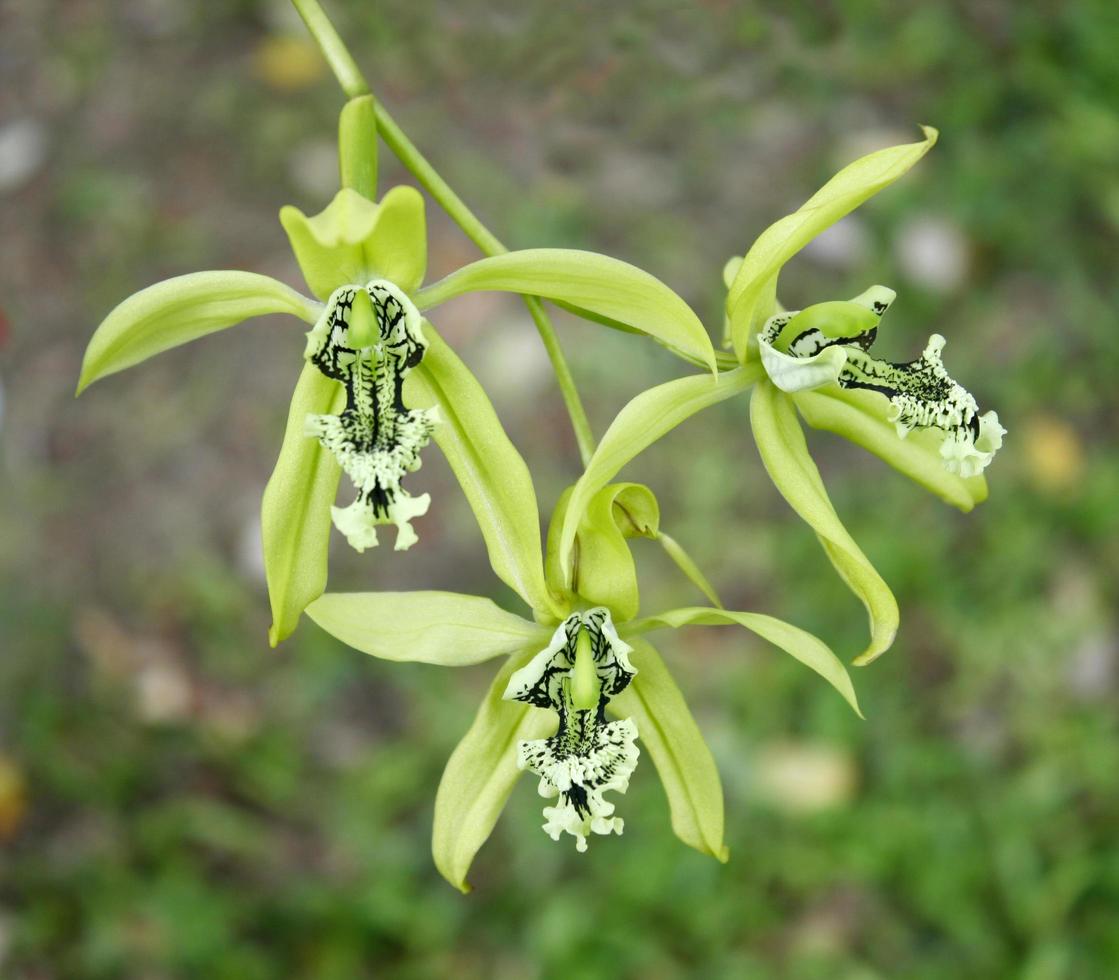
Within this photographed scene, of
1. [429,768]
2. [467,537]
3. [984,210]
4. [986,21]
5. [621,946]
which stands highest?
[986,21]

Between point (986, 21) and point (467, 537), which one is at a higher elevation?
point (986, 21)

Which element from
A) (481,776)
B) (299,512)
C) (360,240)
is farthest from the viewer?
(481,776)

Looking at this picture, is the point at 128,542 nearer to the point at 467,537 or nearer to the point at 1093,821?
the point at 467,537

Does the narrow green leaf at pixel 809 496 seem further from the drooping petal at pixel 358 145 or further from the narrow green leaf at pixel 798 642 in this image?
the drooping petal at pixel 358 145

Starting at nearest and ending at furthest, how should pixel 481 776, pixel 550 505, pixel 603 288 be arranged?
pixel 603 288 < pixel 481 776 < pixel 550 505

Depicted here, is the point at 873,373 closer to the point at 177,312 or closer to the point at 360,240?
the point at 360,240

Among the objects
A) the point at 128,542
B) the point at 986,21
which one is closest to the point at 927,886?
the point at 128,542

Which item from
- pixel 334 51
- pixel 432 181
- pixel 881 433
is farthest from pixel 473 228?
pixel 881 433
